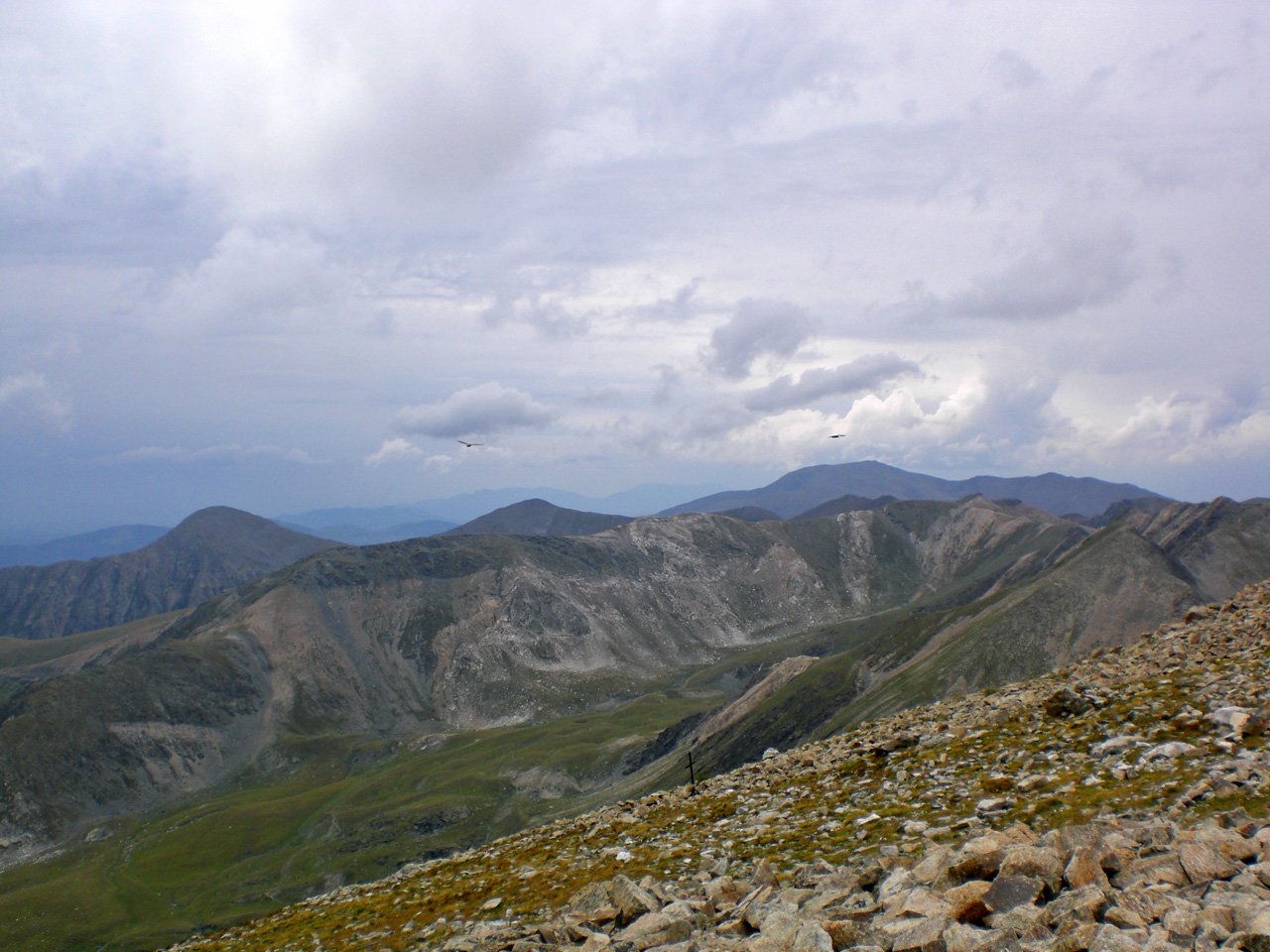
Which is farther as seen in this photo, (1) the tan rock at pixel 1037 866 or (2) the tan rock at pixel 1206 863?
(1) the tan rock at pixel 1037 866

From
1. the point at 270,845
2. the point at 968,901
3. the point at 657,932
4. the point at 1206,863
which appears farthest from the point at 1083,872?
the point at 270,845

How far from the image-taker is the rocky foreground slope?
463 inches

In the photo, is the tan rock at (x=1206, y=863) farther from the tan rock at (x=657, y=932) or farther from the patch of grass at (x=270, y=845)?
the patch of grass at (x=270, y=845)

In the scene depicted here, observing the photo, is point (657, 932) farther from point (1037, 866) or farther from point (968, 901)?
point (1037, 866)

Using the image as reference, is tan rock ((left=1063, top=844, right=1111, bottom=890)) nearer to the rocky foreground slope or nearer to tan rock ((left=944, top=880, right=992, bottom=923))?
the rocky foreground slope

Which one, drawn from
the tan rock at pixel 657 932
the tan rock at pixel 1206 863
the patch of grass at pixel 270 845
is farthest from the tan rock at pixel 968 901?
the patch of grass at pixel 270 845

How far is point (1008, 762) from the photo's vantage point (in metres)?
24.2

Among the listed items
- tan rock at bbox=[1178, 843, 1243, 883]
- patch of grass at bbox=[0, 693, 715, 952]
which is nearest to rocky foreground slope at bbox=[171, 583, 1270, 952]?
tan rock at bbox=[1178, 843, 1243, 883]

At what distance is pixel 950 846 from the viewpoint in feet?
53.3

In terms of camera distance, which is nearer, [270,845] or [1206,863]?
[1206,863]

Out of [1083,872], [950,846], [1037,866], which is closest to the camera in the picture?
[1083,872]

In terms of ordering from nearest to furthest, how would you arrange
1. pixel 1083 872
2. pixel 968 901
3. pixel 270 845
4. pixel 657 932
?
pixel 968 901
pixel 1083 872
pixel 657 932
pixel 270 845

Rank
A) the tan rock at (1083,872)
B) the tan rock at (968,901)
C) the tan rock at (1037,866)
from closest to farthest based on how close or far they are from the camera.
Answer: the tan rock at (968,901)
the tan rock at (1083,872)
the tan rock at (1037,866)

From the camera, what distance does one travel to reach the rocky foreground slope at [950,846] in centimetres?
1176
